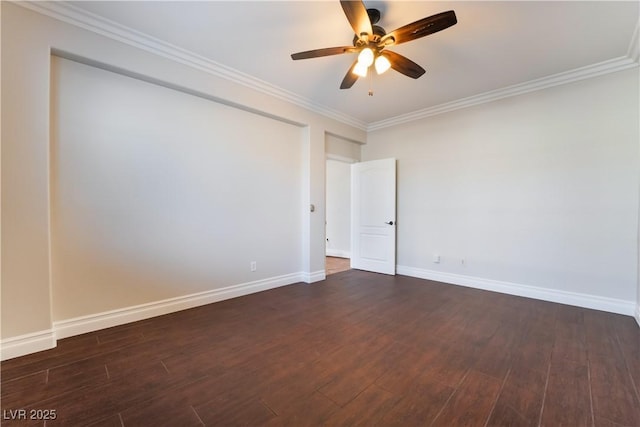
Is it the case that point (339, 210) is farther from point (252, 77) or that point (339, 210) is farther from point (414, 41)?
point (414, 41)

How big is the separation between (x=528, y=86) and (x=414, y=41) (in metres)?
1.97

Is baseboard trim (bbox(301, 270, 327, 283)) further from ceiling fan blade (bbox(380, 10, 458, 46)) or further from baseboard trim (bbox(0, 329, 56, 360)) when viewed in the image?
ceiling fan blade (bbox(380, 10, 458, 46))

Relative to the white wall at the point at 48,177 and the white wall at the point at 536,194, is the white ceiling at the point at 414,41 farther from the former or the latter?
the white wall at the point at 536,194

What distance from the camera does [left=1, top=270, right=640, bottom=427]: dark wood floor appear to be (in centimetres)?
152

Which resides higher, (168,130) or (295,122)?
(295,122)

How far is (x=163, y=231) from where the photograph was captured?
2.91m

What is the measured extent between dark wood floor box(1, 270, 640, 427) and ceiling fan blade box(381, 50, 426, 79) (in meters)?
2.48

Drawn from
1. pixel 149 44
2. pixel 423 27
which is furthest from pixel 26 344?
pixel 423 27

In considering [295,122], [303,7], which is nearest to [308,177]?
[295,122]

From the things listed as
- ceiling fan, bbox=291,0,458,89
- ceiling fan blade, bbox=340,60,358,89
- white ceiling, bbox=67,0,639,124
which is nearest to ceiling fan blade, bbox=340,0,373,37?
ceiling fan, bbox=291,0,458,89

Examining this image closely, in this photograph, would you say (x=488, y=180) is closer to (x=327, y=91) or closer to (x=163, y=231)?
(x=327, y=91)

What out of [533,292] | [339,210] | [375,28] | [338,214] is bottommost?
[533,292]

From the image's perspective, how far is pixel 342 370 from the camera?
6.31ft

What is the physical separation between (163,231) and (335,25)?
2632 mm
